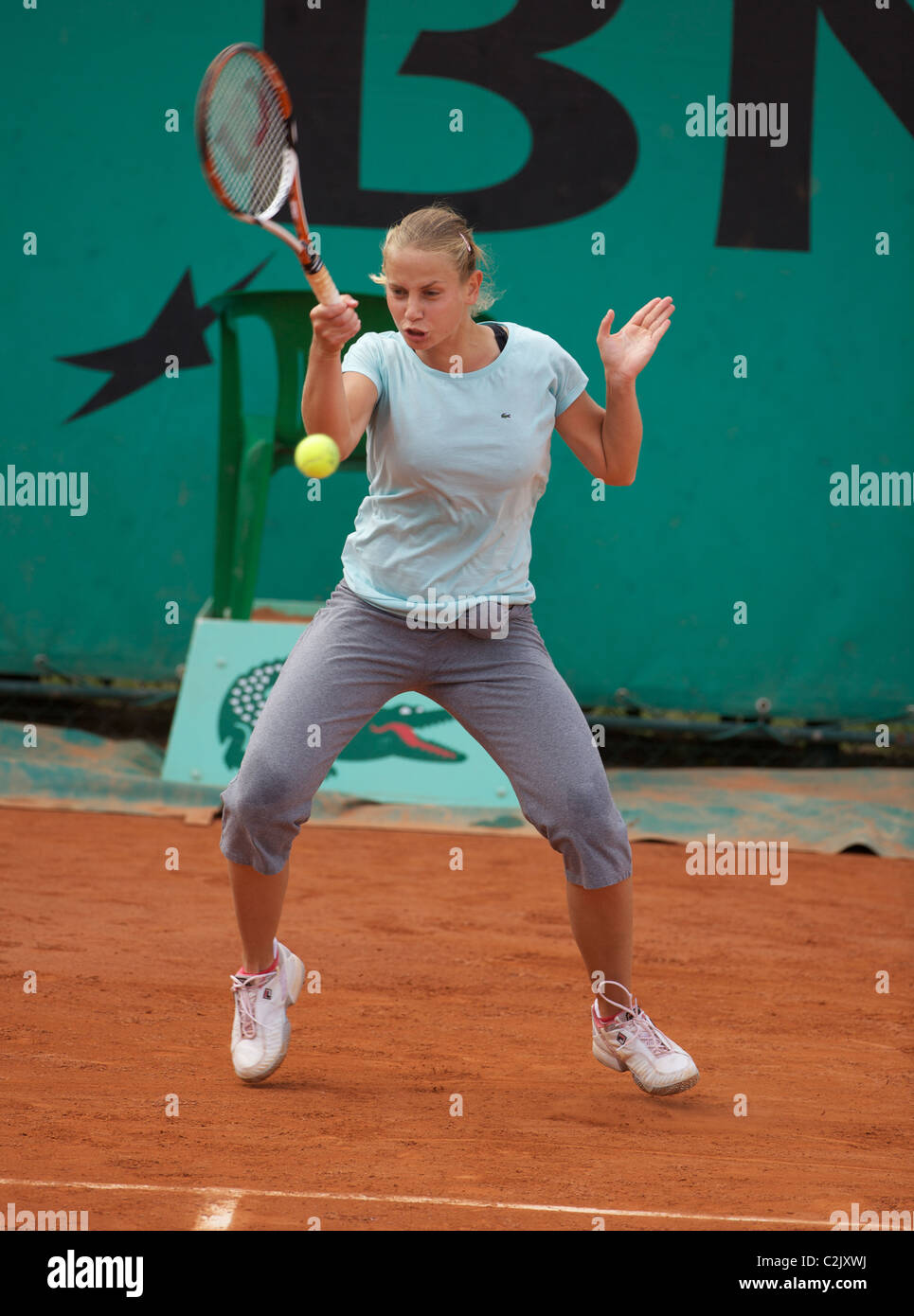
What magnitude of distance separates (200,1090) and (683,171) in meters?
4.41

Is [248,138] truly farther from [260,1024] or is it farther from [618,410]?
[260,1024]

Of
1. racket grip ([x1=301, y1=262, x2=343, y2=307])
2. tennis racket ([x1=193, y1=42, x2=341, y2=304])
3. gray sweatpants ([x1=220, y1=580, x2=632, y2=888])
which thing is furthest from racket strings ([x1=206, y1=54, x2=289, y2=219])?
gray sweatpants ([x1=220, y1=580, x2=632, y2=888])

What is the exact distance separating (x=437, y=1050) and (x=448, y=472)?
1218mm

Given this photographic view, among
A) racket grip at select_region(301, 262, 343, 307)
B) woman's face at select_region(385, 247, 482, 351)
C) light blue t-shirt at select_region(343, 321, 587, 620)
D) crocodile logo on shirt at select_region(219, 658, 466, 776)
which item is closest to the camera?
racket grip at select_region(301, 262, 343, 307)

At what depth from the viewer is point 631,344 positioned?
282cm

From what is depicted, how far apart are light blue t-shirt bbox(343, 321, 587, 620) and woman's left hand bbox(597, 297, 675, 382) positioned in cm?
12

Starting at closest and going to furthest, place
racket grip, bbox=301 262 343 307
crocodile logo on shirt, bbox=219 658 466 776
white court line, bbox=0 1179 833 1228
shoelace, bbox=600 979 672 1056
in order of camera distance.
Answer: white court line, bbox=0 1179 833 1228 < racket grip, bbox=301 262 343 307 < shoelace, bbox=600 979 672 1056 < crocodile logo on shirt, bbox=219 658 466 776

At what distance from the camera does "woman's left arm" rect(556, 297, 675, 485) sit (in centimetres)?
279

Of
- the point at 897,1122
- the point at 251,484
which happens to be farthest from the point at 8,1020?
the point at 251,484

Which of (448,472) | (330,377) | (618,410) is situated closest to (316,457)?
(330,377)

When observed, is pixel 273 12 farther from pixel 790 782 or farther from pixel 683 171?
pixel 790 782

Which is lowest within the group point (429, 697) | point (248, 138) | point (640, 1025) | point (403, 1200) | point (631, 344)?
point (403, 1200)

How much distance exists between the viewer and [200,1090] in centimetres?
279

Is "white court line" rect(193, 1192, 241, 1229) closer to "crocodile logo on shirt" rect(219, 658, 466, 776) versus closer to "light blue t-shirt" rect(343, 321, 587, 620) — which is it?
"light blue t-shirt" rect(343, 321, 587, 620)
